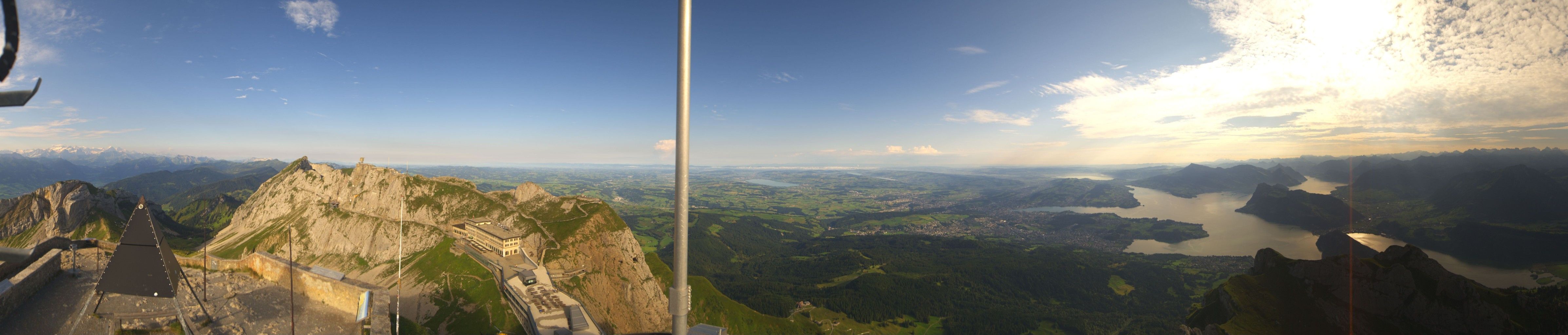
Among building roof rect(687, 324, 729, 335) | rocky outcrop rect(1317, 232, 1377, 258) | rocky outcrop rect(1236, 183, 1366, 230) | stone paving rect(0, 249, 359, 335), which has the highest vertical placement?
building roof rect(687, 324, 729, 335)

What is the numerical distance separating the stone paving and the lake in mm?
86320

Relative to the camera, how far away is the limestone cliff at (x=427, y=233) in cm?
4022

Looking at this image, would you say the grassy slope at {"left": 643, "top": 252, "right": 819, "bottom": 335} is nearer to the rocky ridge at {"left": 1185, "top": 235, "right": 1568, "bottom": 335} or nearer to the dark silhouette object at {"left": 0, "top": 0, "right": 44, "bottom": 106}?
the rocky ridge at {"left": 1185, "top": 235, "right": 1568, "bottom": 335}

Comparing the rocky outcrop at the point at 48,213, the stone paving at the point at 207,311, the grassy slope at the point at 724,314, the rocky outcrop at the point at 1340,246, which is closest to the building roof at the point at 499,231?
the grassy slope at the point at 724,314

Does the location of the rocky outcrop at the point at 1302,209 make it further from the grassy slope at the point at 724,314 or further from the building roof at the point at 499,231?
the building roof at the point at 499,231

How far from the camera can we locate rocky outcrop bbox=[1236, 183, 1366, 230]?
278 feet

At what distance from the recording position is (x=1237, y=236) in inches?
3853

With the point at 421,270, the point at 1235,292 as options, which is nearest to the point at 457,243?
the point at 421,270

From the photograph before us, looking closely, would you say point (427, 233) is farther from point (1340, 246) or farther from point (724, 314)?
point (1340, 246)

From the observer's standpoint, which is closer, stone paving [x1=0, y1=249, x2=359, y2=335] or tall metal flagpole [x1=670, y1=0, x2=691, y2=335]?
tall metal flagpole [x1=670, y1=0, x2=691, y2=335]

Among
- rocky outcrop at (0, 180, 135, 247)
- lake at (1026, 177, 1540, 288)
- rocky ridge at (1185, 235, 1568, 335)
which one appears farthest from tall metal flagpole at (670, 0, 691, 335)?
rocky outcrop at (0, 180, 135, 247)

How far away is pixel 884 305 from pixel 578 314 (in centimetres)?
6011

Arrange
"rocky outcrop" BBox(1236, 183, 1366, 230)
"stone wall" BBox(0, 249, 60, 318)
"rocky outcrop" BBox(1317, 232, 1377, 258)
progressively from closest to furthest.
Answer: "stone wall" BBox(0, 249, 60, 318) < "rocky outcrop" BBox(1317, 232, 1377, 258) < "rocky outcrop" BBox(1236, 183, 1366, 230)

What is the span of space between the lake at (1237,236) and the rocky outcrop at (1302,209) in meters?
2.09
